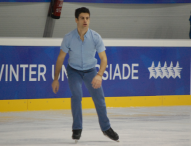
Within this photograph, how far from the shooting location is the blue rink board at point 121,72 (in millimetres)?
6145

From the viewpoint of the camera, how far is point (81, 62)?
398 centimetres

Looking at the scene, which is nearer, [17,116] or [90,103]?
[17,116]

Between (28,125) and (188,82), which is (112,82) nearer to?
(188,82)

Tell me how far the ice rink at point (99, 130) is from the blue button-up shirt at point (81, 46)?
0.92 metres

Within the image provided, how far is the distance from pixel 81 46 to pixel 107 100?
9.27 ft

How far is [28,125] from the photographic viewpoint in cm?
506

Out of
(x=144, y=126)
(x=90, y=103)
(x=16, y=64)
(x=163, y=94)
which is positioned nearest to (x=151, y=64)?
(x=163, y=94)

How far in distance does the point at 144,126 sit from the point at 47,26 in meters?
4.89

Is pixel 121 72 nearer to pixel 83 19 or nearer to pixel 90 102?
pixel 90 102

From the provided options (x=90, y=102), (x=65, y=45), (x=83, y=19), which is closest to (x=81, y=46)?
(x=65, y=45)

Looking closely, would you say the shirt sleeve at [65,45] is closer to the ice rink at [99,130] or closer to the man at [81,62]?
the man at [81,62]

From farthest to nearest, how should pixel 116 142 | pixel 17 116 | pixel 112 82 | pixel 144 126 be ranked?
pixel 112 82 < pixel 17 116 < pixel 144 126 < pixel 116 142

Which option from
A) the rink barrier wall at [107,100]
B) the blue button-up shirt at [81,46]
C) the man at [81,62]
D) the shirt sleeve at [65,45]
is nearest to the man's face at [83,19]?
the man at [81,62]

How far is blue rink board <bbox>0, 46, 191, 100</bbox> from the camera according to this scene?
6.14 meters
